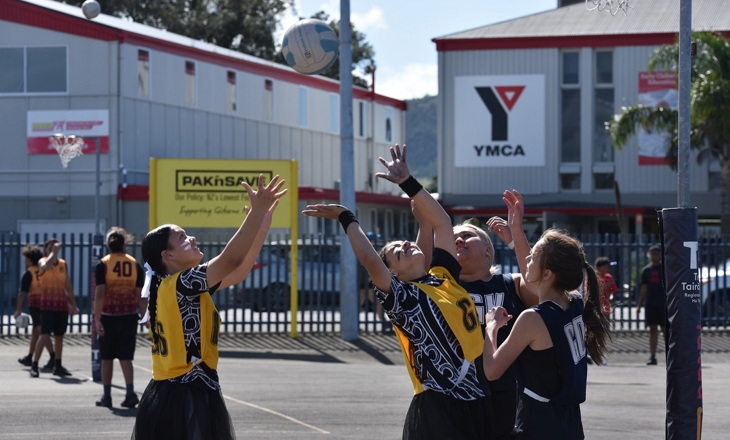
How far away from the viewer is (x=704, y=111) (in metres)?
32.6

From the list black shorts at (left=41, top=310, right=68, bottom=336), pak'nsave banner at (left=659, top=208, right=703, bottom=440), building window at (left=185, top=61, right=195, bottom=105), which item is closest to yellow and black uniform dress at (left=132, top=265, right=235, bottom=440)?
pak'nsave banner at (left=659, top=208, right=703, bottom=440)

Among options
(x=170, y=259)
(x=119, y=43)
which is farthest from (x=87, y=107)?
(x=170, y=259)

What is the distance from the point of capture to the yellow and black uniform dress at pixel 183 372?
643 centimetres

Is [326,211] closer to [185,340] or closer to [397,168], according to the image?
[397,168]

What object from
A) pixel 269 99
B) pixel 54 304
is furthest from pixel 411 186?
pixel 269 99

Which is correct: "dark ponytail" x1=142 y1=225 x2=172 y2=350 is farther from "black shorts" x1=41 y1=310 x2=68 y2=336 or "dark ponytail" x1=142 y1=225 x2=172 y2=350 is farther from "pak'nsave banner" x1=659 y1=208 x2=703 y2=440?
"black shorts" x1=41 y1=310 x2=68 y2=336

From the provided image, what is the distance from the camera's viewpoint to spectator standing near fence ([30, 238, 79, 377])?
16.5 meters

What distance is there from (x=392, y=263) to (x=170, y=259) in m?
1.18

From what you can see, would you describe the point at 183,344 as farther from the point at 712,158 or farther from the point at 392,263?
the point at 712,158

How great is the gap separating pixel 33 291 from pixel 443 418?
12.3 meters

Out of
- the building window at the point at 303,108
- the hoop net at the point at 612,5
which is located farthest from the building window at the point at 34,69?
the hoop net at the point at 612,5

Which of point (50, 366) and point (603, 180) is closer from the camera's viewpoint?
point (50, 366)

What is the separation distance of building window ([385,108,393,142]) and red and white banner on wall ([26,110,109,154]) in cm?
1763

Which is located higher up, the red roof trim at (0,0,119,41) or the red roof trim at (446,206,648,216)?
the red roof trim at (0,0,119,41)
